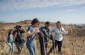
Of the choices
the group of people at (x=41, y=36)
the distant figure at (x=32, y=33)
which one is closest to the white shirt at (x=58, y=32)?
the group of people at (x=41, y=36)

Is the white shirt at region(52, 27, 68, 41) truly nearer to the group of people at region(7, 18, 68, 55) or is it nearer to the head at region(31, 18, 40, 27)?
the group of people at region(7, 18, 68, 55)

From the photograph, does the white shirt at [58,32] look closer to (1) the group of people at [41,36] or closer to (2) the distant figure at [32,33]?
(1) the group of people at [41,36]

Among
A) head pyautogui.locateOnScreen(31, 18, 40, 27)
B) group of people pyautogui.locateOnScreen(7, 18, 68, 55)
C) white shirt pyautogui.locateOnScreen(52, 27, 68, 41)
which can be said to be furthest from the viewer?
white shirt pyautogui.locateOnScreen(52, 27, 68, 41)

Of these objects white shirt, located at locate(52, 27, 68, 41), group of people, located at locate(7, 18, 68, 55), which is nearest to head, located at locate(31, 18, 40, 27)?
group of people, located at locate(7, 18, 68, 55)

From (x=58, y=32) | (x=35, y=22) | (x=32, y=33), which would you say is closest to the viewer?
(x=32, y=33)

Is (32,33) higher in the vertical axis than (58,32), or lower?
higher

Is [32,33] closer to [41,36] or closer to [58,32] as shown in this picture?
[41,36]

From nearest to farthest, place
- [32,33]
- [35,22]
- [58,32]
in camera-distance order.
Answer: [32,33], [35,22], [58,32]

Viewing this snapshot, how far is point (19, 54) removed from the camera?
16734 mm

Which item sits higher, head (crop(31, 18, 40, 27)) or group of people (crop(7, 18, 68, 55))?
head (crop(31, 18, 40, 27))

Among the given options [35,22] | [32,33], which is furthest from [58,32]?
[32,33]

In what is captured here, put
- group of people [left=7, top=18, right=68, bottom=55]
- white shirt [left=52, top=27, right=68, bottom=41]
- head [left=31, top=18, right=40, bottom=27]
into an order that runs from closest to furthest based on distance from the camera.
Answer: group of people [left=7, top=18, right=68, bottom=55] < head [left=31, top=18, right=40, bottom=27] < white shirt [left=52, top=27, right=68, bottom=41]

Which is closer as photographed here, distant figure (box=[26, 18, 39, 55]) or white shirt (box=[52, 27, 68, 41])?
distant figure (box=[26, 18, 39, 55])

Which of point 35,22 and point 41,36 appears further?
point 35,22
